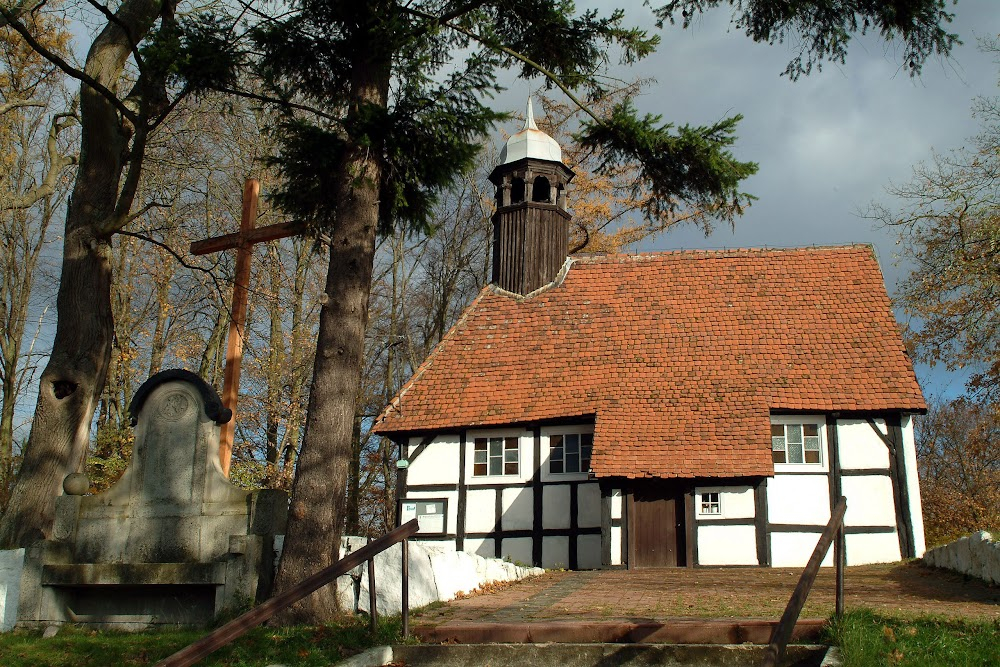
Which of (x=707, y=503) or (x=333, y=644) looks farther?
(x=707, y=503)

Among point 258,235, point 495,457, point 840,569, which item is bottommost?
point 840,569

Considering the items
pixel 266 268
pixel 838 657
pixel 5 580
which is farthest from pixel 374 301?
pixel 838 657

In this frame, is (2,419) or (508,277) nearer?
(2,419)

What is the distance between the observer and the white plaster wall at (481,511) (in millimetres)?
18734

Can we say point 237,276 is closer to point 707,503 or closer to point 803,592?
point 803,592

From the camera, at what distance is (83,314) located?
33.5ft

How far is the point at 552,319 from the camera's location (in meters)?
20.9

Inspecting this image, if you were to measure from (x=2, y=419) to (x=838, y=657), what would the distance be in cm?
1888

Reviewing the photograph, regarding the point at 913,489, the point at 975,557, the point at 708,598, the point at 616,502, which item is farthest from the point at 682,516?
the point at 708,598

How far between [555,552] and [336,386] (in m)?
10.5

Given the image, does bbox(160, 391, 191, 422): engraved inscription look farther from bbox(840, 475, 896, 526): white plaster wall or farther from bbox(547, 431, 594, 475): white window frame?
bbox(840, 475, 896, 526): white plaster wall

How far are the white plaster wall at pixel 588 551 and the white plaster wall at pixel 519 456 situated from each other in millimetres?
1610

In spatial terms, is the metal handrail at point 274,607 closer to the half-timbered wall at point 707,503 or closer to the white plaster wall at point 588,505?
the half-timbered wall at point 707,503

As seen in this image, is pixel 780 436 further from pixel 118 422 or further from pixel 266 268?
pixel 118 422
